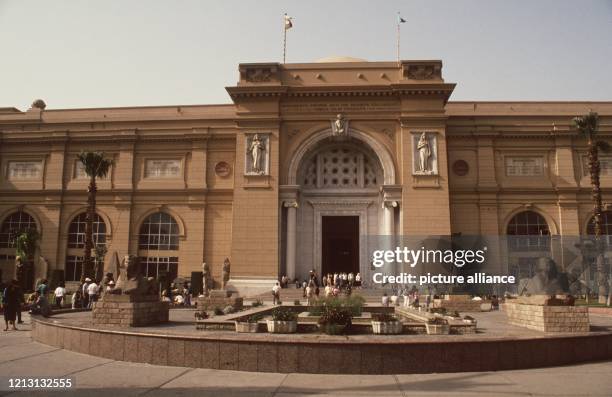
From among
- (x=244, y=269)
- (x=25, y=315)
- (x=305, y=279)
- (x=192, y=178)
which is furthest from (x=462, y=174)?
(x=25, y=315)

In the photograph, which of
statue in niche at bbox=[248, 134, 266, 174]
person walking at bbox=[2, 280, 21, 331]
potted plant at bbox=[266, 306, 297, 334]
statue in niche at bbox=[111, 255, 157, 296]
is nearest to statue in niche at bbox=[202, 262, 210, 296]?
statue in niche at bbox=[248, 134, 266, 174]

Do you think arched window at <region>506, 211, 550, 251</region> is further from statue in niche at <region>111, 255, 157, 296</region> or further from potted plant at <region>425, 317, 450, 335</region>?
statue in niche at <region>111, 255, 157, 296</region>

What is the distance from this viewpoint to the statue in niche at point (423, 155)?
3347 cm

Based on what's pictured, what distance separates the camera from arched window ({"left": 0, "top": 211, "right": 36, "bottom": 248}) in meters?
38.9

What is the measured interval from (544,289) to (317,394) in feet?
29.4

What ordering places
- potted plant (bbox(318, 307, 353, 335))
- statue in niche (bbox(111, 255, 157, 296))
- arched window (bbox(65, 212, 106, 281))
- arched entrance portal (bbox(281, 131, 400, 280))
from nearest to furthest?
potted plant (bbox(318, 307, 353, 335)), statue in niche (bbox(111, 255, 157, 296)), arched entrance portal (bbox(281, 131, 400, 280)), arched window (bbox(65, 212, 106, 281))

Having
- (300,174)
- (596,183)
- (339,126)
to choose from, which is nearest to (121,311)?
(300,174)

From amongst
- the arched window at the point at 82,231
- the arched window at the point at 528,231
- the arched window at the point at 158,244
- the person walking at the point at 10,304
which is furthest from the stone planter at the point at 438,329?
the arched window at the point at 82,231

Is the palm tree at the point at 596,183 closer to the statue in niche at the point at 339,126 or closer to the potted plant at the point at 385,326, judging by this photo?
the statue in niche at the point at 339,126

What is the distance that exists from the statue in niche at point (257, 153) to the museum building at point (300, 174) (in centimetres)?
8

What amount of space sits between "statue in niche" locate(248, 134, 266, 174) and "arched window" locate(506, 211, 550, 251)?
17.9 m

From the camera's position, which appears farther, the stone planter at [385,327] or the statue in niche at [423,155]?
the statue in niche at [423,155]

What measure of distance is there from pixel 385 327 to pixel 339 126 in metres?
22.6

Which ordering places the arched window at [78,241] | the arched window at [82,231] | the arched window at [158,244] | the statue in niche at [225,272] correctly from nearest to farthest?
the statue in niche at [225,272]
the arched window at [158,244]
the arched window at [78,241]
the arched window at [82,231]
